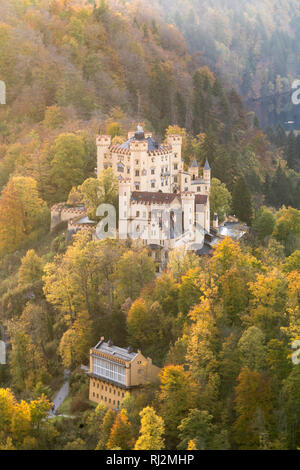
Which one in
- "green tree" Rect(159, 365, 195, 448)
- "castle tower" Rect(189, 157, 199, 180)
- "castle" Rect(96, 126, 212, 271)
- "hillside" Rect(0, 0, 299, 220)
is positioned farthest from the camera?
"hillside" Rect(0, 0, 299, 220)

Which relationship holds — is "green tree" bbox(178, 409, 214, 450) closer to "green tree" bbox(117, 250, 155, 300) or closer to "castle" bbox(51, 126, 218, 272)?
"green tree" bbox(117, 250, 155, 300)

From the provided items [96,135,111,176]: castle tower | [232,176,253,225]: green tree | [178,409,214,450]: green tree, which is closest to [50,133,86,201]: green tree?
[96,135,111,176]: castle tower

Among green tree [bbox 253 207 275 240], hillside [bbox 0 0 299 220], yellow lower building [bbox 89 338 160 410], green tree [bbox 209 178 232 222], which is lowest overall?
yellow lower building [bbox 89 338 160 410]

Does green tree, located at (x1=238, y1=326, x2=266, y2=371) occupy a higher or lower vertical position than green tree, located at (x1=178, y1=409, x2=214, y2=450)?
higher

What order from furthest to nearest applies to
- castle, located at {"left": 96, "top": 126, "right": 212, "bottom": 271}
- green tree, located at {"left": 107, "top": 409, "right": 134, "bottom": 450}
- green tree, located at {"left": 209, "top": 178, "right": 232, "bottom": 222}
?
green tree, located at {"left": 209, "top": 178, "right": 232, "bottom": 222}, castle, located at {"left": 96, "top": 126, "right": 212, "bottom": 271}, green tree, located at {"left": 107, "top": 409, "right": 134, "bottom": 450}

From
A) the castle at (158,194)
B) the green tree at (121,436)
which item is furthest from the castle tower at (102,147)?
the green tree at (121,436)

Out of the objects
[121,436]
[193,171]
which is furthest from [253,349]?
[193,171]
